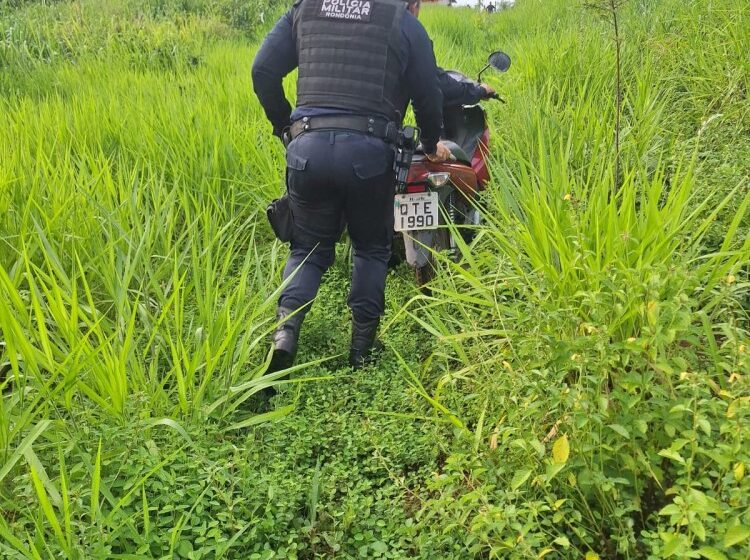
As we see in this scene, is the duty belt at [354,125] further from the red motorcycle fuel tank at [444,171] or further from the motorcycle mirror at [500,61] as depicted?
the motorcycle mirror at [500,61]

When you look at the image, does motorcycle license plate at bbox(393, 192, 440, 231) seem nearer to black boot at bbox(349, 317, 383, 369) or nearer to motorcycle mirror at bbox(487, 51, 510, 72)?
black boot at bbox(349, 317, 383, 369)

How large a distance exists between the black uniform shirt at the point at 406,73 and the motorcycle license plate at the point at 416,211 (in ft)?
0.77

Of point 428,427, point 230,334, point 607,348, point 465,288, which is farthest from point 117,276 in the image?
point 607,348

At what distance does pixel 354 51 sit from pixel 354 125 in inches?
12.1

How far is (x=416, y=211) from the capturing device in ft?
9.64

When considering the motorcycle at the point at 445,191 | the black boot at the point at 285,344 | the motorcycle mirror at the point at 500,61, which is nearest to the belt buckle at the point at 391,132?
the motorcycle at the point at 445,191

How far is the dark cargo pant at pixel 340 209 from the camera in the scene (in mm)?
2605

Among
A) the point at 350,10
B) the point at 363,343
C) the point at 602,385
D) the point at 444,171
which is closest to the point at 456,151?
the point at 444,171

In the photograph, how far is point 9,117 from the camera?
3801mm

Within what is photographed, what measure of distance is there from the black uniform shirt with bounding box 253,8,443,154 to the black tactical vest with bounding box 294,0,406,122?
54 millimetres

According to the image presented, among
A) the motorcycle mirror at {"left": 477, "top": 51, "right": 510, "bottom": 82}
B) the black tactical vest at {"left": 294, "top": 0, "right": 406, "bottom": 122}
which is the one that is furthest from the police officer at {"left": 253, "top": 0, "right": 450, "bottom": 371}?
the motorcycle mirror at {"left": 477, "top": 51, "right": 510, "bottom": 82}

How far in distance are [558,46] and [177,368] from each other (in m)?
4.41

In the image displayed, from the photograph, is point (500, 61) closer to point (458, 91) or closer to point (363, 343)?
point (458, 91)

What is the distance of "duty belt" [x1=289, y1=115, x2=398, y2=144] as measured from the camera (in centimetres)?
262
